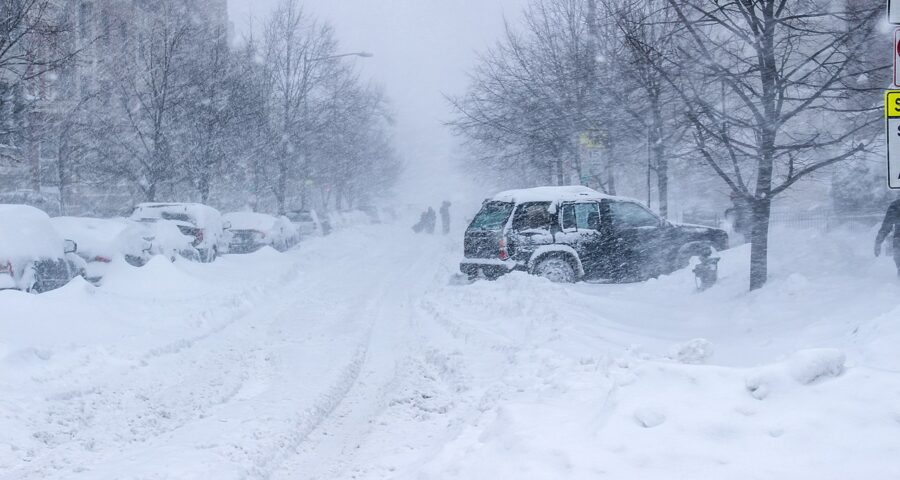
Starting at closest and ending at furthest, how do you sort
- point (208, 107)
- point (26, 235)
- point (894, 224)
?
1. point (894, 224)
2. point (26, 235)
3. point (208, 107)

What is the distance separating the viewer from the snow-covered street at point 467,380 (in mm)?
3828

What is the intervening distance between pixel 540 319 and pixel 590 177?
30.0ft

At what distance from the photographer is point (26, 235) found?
10312 millimetres

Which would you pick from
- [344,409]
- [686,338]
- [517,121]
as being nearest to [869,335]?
[686,338]

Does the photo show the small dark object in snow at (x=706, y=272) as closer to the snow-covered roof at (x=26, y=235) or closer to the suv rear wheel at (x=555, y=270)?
the suv rear wheel at (x=555, y=270)

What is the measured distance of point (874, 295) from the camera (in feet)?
27.6

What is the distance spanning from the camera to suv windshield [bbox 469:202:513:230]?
1278 centimetres

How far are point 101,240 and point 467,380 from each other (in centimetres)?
870

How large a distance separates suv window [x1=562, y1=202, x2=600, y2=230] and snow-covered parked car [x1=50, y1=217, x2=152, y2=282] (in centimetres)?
775

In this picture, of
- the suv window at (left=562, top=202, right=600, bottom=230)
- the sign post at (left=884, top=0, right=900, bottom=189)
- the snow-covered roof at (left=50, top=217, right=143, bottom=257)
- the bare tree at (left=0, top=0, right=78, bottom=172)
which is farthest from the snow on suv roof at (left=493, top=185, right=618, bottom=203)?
the bare tree at (left=0, top=0, right=78, bottom=172)

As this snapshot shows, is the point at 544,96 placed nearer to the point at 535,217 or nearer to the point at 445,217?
the point at 535,217

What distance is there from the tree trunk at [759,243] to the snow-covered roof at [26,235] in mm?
9768

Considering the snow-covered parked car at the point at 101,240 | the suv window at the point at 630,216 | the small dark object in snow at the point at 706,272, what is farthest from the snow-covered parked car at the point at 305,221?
the small dark object in snow at the point at 706,272

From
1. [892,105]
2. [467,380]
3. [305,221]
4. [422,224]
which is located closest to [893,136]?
[892,105]
